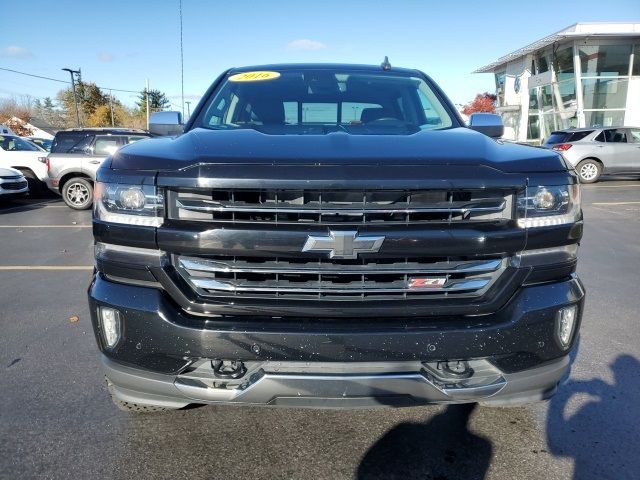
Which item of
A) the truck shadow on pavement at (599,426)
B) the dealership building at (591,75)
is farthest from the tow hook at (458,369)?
the dealership building at (591,75)

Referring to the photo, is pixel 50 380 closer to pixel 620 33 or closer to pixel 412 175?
pixel 412 175

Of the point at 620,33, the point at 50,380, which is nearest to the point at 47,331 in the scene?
the point at 50,380

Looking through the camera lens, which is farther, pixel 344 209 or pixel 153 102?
pixel 153 102

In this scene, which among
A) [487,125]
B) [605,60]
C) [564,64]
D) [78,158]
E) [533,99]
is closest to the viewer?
[487,125]

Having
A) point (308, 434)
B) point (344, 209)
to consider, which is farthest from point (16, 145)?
point (344, 209)

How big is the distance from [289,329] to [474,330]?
75 centimetres

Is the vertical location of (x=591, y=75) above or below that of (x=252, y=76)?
above

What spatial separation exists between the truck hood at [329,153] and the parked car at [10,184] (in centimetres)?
1097

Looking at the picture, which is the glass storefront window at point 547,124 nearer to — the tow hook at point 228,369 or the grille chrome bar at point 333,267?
the grille chrome bar at point 333,267

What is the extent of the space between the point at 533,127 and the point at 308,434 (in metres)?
34.5

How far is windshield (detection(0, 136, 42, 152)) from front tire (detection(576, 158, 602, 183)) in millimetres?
15793

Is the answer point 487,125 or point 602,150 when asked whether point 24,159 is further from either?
point 602,150

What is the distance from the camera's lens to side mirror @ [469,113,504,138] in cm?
325

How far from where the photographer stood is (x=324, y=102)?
11.5ft
